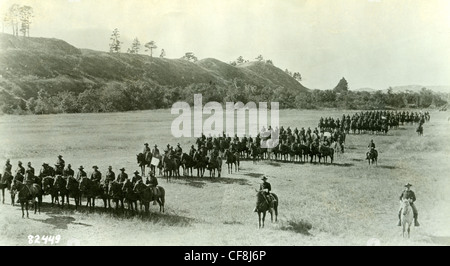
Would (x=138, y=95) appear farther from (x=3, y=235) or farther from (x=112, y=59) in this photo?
(x=3, y=235)

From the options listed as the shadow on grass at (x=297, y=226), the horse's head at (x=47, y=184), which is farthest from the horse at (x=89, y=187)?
the shadow on grass at (x=297, y=226)

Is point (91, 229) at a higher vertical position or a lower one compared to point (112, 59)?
lower

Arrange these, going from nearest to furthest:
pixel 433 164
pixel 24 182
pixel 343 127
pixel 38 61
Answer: pixel 24 182, pixel 433 164, pixel 343 127, pixel 38 61

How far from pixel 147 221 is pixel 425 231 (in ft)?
33.0

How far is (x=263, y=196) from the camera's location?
531 inches

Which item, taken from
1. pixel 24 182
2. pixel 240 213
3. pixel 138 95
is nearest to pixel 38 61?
pixel 138 95

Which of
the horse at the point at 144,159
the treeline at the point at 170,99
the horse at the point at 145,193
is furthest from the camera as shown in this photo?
the treeline at the point at 170,99

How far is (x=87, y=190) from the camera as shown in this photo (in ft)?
49.8

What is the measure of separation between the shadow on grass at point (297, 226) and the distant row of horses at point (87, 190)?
5.06 m

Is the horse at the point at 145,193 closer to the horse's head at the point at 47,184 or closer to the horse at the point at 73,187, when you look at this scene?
the horse at the point at 73,187

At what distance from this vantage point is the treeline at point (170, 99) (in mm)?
42681

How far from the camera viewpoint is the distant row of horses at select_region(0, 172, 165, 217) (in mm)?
14820

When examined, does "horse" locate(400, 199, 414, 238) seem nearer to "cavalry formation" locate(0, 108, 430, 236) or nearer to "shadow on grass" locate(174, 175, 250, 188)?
"cavalry formation" locate(0, 108, 430, 236)

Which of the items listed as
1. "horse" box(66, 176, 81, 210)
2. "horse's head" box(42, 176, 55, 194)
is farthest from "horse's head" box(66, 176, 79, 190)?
"horse's head" box(42, 176, 55, 194)
